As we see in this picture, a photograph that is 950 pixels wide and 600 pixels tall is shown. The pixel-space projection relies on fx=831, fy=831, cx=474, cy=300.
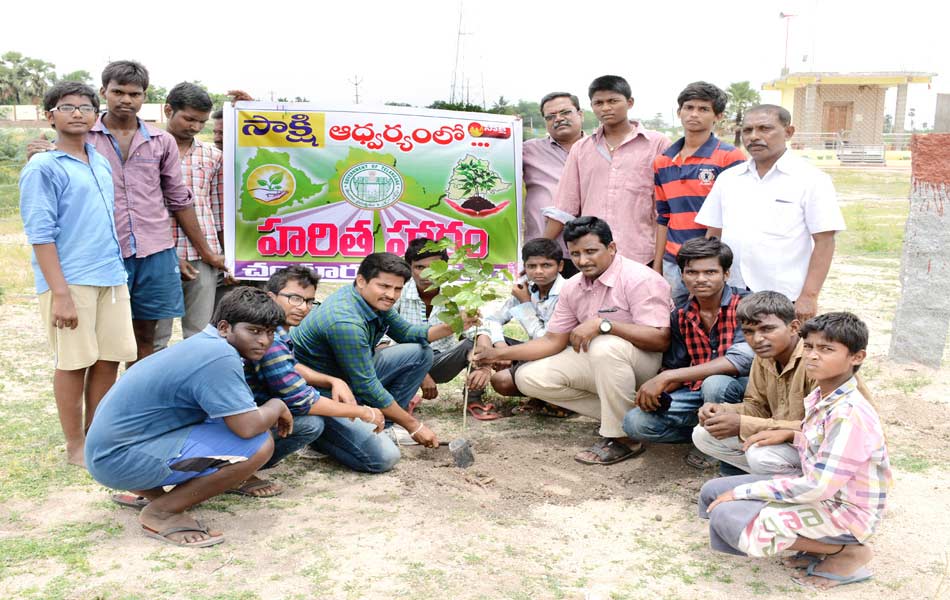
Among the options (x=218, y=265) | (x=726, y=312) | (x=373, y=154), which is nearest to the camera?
(x=726, y=312)

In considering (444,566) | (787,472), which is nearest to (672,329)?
(787,472)

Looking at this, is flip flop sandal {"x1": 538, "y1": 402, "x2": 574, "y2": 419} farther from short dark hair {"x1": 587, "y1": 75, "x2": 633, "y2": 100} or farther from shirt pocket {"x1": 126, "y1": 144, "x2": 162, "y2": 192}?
shirt pocket {"x1": 126, "y1": 144, "x2": 162, "y2": 192}

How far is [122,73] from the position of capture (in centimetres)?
424

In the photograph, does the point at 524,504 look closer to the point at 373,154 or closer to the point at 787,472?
the point at 787,472

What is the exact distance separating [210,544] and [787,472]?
91.9 inches

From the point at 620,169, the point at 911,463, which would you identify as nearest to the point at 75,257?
the point at 620,169

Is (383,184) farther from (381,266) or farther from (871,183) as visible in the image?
(871,183)

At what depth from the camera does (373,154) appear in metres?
5.74

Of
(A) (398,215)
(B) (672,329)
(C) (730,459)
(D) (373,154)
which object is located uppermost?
(D) (373,154)

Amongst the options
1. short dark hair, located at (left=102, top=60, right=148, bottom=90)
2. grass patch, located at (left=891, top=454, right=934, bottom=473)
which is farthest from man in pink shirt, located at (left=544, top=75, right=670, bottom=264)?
short dark hair, located at (left=102, top=60, right=148, bottom=90)

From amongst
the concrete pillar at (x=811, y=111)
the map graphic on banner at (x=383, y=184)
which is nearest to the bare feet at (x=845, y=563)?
the map graphic on banner at (x=383, y=184)

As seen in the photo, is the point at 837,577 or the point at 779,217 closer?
the point at 837,577

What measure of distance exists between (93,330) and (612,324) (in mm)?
2591

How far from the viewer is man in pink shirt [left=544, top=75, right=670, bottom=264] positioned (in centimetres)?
490
